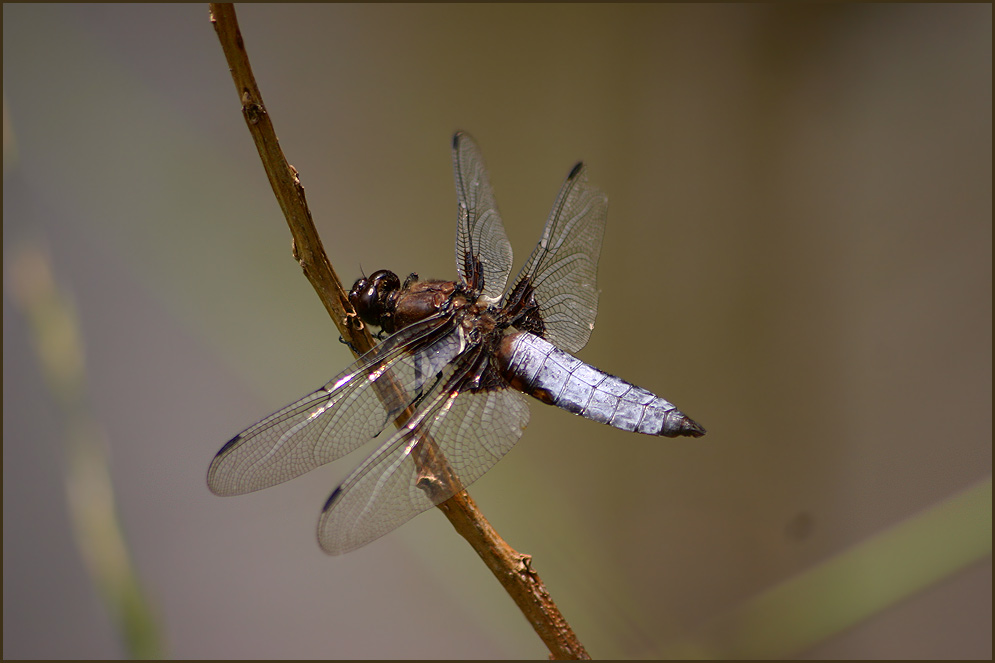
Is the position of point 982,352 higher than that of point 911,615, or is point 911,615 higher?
point 982,352

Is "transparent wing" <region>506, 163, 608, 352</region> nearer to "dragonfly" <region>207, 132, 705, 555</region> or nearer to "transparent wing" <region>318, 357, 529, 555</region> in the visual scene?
"dragonfly" <region>207, 132, 705, 555</region>

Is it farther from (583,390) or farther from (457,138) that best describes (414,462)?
(457,138)

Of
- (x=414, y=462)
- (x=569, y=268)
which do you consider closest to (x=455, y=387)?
(x=414, y=462)

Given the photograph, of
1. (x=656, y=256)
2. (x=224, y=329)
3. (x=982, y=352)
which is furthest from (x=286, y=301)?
(x=982, y=352)

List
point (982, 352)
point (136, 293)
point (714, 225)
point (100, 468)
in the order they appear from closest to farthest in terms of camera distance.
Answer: point (100, 468) → point (136, 293) → point (982, 352) → point (714, 225)

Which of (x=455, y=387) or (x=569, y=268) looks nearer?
(x=455, y=387)

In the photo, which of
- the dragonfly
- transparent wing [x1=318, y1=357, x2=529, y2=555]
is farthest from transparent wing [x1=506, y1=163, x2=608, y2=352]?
transparent wing [x1=318, y1=357, x2=529, y2=555]

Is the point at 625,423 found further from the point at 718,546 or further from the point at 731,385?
the point at 718,546
